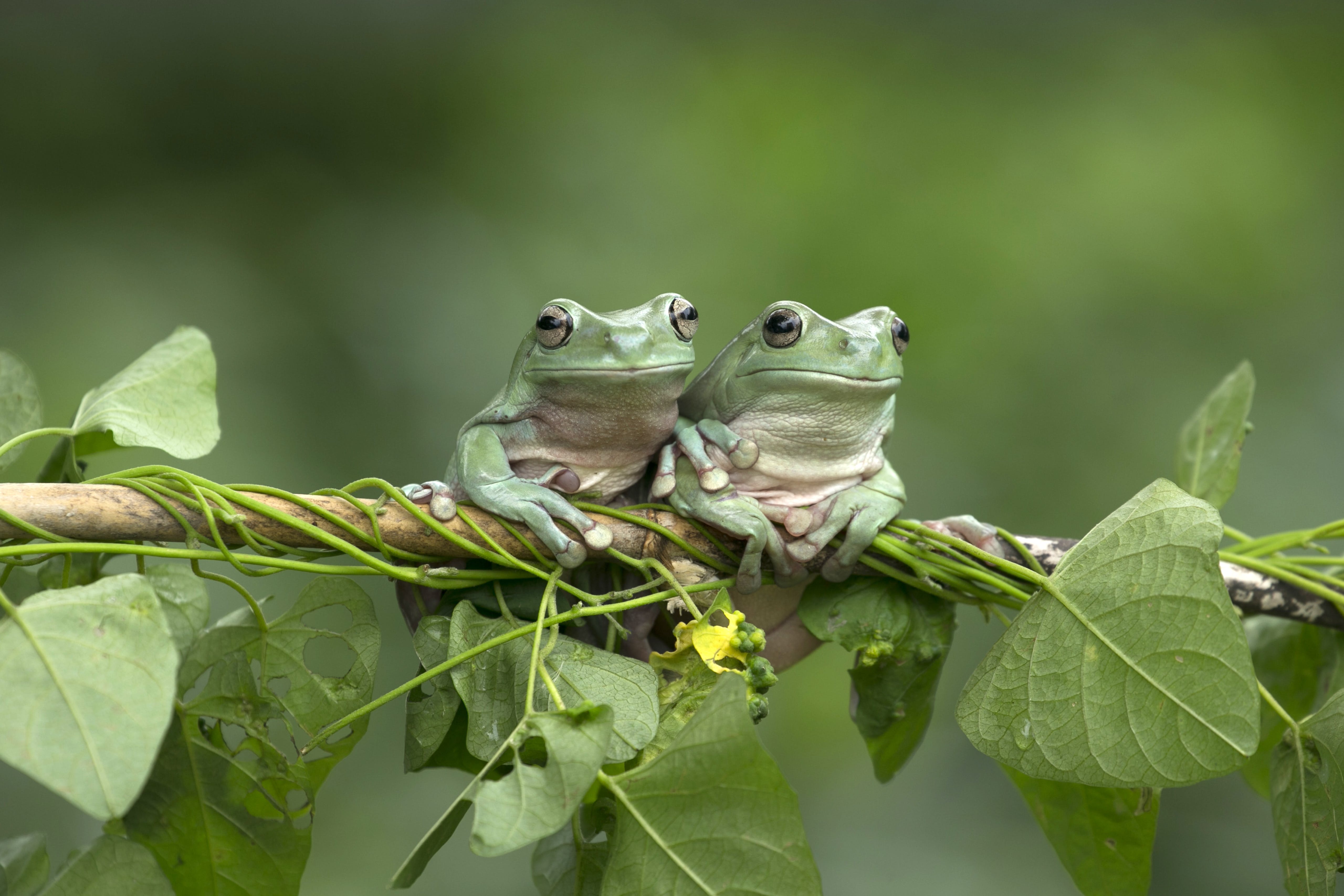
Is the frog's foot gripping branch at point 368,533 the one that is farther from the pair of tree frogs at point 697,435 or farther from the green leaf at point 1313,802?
the green leaf at point 1313,802

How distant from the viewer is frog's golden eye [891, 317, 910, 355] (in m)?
1.18

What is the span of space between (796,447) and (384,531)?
520 millimetres

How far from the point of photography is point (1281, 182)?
3.11 m

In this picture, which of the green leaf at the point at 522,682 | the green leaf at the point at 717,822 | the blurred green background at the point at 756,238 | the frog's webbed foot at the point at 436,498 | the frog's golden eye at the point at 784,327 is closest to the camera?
the green leaf at the point at 717,822

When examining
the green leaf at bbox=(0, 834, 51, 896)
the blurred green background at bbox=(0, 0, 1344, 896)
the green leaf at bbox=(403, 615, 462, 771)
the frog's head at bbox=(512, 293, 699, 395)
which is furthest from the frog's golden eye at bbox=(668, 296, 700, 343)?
the blurred green background at bbox=(0, 0, 1344, 896)

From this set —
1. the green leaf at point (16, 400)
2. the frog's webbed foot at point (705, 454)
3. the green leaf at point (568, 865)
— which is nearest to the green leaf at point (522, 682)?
→ the green leaf at point (568, 865)

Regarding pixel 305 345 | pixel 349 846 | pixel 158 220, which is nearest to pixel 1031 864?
pixel 349 846

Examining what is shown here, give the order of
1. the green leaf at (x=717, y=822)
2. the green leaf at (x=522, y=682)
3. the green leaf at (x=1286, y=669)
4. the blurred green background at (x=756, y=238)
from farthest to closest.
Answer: the blurred green background at (x=756, y=238) < the green leaf at (x=1286, y=669) < the green leaf at (x=522, y=682) < the green leaf at (x=717, y=822)

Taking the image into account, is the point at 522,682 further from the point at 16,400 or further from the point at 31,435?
the point at 16,400

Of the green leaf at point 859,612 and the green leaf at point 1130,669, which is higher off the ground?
the green leaf at point 1130,669

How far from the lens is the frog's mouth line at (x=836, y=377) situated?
1112mm

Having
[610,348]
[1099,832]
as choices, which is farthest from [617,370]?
[1099,832]

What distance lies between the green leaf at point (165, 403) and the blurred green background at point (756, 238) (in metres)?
1.35

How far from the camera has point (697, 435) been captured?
117 centimetres
